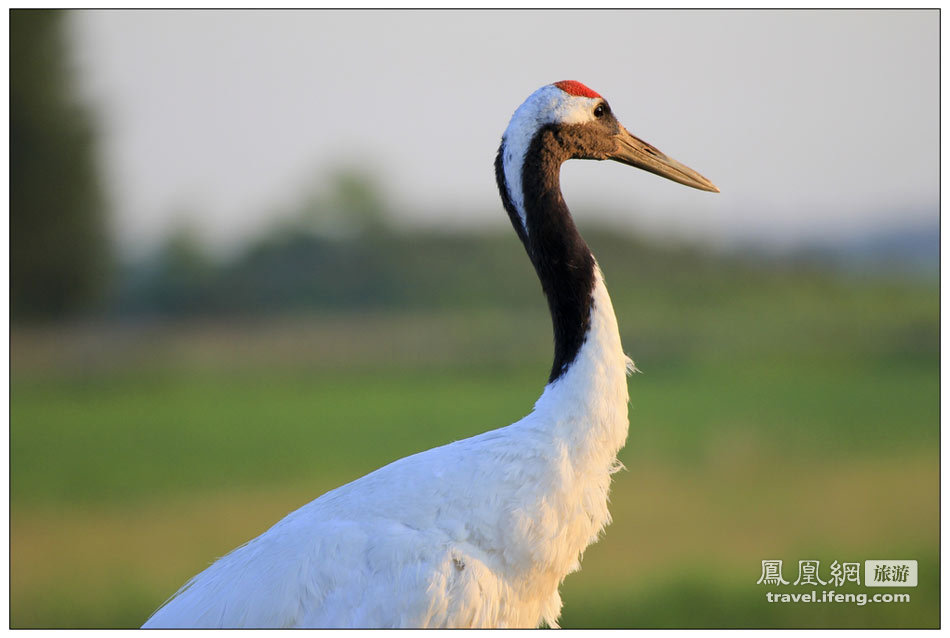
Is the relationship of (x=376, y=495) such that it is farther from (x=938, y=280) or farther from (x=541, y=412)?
(x=938, y=280)

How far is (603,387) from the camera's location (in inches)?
94.7

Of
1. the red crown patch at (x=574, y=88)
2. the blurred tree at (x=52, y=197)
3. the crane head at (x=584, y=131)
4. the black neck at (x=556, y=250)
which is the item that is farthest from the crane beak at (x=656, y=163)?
the blurred tree at (x=52, y=197)

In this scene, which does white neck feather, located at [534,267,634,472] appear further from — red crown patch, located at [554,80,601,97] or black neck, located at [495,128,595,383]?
red crown patch, located at [554,80,601,97]

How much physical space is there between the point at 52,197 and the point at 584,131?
11.0 ft

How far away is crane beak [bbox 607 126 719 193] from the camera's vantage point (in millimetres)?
2789

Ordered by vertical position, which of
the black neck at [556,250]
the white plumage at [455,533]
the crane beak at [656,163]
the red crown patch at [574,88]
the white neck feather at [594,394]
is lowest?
the white plumage at [455,533]

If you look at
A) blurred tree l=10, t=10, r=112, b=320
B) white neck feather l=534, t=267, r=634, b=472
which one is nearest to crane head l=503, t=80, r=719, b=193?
white neck feather l=534, t=267, r=634, b=472

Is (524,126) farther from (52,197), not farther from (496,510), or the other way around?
(52,197)

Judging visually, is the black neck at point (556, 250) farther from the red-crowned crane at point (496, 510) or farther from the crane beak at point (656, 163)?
the crane beak at point (656, 163)

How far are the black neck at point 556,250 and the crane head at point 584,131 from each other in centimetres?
4

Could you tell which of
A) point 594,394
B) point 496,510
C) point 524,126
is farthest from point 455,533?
point 524,126

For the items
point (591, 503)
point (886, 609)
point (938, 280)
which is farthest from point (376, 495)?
point (938, 280)

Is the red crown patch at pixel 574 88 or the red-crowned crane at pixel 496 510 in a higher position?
the red crown patch at pixel 574 88

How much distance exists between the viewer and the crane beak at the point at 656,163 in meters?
2.79
